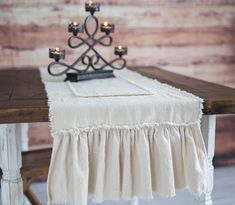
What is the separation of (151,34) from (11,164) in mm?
1529

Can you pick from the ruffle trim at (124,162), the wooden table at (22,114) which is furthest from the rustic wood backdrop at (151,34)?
the ruffle trim at (124,162)

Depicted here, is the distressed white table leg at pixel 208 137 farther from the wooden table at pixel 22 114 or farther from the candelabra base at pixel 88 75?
the candelabra base at pixel 88 75

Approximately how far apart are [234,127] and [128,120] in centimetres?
183

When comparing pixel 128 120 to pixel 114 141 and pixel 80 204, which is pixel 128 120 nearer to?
pixel 114 141

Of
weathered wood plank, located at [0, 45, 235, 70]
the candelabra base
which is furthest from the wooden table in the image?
weathered wood plank, located at [0, 45, 235, 70]

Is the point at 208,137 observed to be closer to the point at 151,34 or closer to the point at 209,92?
the point at 209,92

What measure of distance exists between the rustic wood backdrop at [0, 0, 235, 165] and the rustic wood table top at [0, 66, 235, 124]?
566 millimetres

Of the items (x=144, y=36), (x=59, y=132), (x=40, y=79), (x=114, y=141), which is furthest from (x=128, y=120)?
(x=144, y=36)

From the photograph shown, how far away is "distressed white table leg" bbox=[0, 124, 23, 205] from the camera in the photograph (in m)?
1.18

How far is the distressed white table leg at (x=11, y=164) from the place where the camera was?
1.18 meters

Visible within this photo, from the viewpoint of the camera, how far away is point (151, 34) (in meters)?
2.46

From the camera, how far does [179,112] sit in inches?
45.7

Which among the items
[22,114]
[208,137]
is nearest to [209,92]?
[208,137]

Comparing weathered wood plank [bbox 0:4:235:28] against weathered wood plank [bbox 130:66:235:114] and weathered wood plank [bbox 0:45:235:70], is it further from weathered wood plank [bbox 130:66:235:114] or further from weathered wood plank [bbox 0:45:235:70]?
weathered wood plank [bbox 130:66:235:114]
